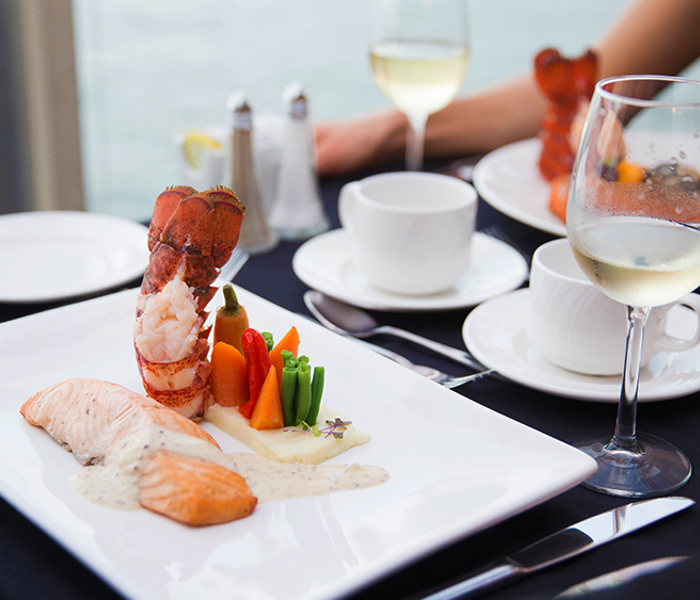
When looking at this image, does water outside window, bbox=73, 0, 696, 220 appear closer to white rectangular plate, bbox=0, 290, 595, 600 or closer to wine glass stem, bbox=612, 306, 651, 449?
white rectangular plate, bbox=0, 290, 595, 600

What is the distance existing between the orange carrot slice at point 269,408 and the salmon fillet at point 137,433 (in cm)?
6

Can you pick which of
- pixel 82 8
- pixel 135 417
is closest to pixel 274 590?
pixel 135 417

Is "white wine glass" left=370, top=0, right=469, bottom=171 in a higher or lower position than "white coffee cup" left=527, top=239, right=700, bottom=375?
higher

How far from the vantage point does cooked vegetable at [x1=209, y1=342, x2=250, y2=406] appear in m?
0.93

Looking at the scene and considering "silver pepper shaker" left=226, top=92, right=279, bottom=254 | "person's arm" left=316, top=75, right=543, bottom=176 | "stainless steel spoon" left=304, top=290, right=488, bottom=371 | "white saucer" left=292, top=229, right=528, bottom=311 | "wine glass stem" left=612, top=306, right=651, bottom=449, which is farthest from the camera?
"person's arm" left=316, top=75, right=543, bottom=176

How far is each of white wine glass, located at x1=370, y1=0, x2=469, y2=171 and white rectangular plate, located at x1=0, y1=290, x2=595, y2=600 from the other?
891 millimetres

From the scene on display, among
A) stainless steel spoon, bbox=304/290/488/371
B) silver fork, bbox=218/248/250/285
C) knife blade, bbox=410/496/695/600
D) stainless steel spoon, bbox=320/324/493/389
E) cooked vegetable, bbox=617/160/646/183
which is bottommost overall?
knife blade, bbox=410/496/695/600

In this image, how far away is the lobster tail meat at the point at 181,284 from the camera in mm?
896

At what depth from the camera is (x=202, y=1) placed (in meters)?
5.66

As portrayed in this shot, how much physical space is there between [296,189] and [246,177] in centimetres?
14

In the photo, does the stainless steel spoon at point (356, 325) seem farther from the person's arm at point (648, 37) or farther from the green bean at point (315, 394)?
the person's arm at point (648, 37)

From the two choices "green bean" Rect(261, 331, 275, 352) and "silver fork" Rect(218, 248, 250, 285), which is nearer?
"green bean" Rect(261, 331, 275, 352)

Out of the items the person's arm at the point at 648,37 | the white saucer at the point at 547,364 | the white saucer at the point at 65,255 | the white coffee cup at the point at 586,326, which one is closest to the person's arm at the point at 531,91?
the person's arm at the point at 648,37

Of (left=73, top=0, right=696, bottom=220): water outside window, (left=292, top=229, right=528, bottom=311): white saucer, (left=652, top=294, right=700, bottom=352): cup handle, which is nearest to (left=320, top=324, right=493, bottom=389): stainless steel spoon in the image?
(left=292, top=229, right=528, bottom=311): white saucer
